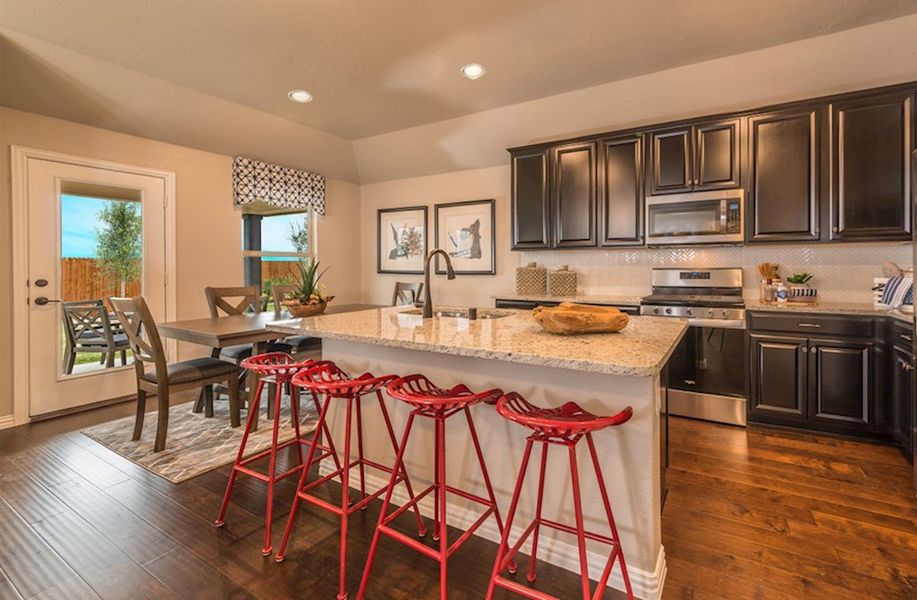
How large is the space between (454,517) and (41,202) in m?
3.86

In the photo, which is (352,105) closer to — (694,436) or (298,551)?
(298,551)

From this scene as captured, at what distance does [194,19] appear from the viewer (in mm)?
2701

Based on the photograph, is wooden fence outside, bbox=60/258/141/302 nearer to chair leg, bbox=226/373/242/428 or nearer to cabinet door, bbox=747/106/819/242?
chair leg, bbox=226/373/242/428

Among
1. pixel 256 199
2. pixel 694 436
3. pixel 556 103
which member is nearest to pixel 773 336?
pixel 694 436

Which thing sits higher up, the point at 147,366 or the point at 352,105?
the point at 352,105

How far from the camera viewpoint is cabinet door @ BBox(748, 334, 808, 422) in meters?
3.07

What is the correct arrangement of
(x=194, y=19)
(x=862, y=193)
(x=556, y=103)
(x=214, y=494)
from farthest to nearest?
(x=556, y=103) → (x=862, y=193) → (x=194, y=19) → (x=214, y=494)

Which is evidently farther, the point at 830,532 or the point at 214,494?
the point at 214,494

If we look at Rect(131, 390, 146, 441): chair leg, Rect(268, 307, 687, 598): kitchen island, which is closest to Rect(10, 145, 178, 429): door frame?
Rect(131, 390, 146, 441): chair leg

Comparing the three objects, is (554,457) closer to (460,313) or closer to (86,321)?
(460,313)

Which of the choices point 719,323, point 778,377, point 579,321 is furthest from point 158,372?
point 778,377

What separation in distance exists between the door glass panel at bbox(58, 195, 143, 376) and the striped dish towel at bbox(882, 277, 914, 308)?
5800 millimetres

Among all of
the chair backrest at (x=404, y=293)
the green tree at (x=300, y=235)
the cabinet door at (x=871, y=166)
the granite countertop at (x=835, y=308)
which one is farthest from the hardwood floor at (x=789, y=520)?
the green tree at (x=300, y=235)

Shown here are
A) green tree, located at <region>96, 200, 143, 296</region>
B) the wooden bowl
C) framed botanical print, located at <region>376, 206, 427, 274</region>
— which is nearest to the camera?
the wooden bowl
